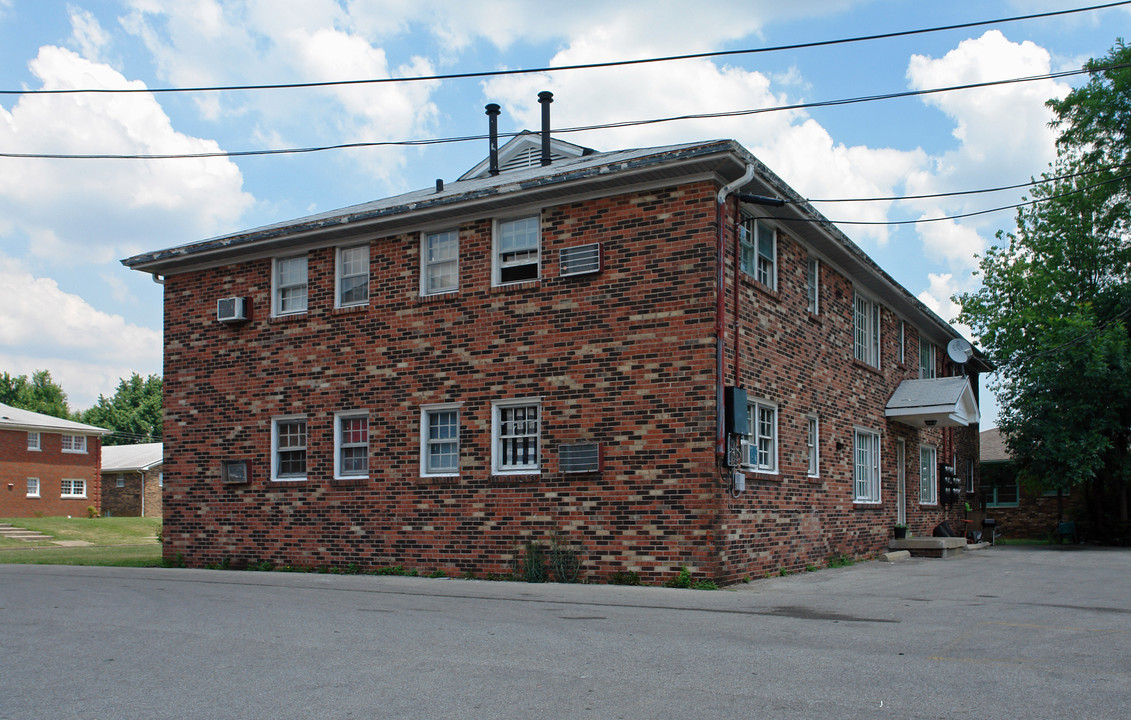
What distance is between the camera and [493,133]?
24.0m

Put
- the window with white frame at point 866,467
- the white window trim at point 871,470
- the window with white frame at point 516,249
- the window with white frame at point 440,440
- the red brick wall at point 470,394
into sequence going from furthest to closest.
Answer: the window with white frame at point 866,467, the white window trim at point 871,470, the window with white frame at point 440,440, the window with white frame at point 516,249, the red brick wall at point 470,394

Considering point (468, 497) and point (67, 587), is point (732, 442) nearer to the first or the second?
point (468, 497)

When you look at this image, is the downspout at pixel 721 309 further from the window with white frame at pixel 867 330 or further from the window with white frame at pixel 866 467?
the window with white frame at pixel 867 330

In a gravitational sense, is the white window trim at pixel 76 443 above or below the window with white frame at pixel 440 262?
below

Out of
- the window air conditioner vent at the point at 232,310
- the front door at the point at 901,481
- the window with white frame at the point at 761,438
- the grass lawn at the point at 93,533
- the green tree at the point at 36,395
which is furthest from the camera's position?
the green tree at the point at 36,395

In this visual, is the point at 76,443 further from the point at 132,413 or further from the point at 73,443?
the point at 132,413

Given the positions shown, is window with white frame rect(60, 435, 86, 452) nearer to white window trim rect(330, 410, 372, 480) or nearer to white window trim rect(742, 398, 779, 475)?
white window trim rect(330, 410, 372, 480)

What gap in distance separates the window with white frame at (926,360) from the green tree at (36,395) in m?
70.2

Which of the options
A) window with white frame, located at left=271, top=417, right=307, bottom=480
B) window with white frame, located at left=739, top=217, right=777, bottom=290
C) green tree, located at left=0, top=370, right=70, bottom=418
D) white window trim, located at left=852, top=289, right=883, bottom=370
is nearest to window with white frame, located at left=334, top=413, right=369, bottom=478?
window with white frame, located at left=271, top=417, right=307, bottom=480

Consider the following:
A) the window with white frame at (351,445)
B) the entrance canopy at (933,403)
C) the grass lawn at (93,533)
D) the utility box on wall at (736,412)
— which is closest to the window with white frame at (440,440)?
the window with white frame at (351,445)

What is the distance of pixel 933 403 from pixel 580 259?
10947 mm

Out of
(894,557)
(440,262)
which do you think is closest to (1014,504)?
(894,557)

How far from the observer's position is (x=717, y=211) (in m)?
14.2

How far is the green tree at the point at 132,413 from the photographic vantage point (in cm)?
8250
